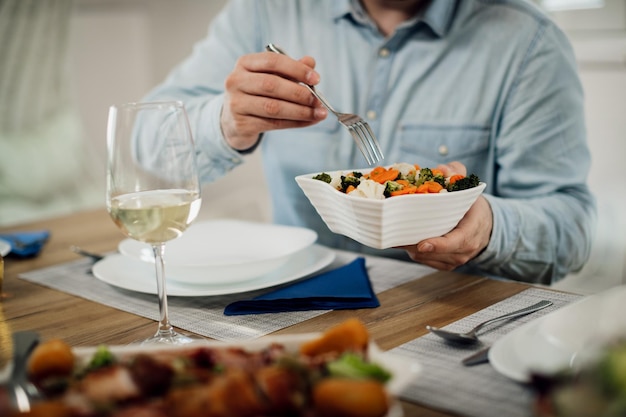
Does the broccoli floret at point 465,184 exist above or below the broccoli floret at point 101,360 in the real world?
above

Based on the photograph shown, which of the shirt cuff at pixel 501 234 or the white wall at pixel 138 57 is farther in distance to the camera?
the white wall at pixel 138 57

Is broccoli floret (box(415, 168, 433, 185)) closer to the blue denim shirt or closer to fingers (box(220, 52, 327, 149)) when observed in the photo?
fingers (box(220, 52, 327, 149))

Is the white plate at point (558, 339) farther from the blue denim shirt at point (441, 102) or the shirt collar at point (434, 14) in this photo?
the shirt collar at point (434, 14)

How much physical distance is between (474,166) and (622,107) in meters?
1.23

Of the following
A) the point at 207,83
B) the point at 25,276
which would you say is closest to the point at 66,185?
the point at 207,83

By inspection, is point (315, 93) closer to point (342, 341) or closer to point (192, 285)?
point (192, 285)

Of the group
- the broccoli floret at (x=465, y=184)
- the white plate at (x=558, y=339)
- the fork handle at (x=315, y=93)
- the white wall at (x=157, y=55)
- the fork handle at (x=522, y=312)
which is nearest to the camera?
the white plate at (x=558, y=339)

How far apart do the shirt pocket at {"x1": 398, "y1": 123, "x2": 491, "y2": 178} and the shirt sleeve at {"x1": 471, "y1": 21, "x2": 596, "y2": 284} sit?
0.05 metres

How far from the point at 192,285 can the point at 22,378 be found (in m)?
0.53

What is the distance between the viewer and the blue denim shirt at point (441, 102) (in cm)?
151

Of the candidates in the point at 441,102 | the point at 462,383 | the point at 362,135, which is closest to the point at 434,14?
the point at 441,102

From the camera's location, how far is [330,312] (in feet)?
3.37

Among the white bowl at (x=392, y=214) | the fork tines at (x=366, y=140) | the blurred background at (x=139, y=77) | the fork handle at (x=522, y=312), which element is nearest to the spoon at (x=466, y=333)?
the fork handle at (x=522, y=312)

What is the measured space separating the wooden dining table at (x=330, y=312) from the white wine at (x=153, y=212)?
0.56 feet
